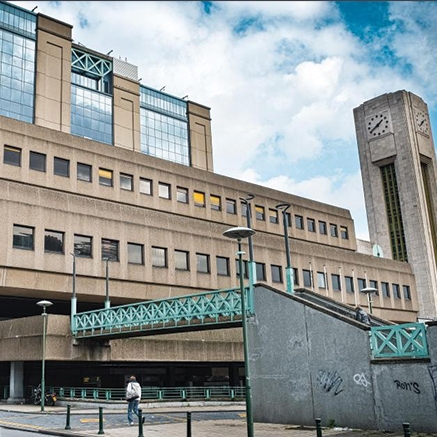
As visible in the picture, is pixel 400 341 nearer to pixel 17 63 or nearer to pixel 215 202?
pixel 215 202

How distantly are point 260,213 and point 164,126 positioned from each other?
27.5 meters

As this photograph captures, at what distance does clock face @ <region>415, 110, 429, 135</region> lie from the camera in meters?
77.7

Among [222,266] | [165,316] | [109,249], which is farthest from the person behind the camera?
[222,266]

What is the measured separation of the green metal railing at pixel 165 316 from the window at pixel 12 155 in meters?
12.6

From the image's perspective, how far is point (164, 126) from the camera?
7844 centimetres

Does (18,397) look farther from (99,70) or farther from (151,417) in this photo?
(99,70)

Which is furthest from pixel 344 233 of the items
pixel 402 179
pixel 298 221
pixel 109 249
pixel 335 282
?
pixel 109 249

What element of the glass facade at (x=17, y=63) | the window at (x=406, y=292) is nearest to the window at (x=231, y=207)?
the glass facade at (x=17, y=63)

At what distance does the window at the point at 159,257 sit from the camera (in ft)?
143

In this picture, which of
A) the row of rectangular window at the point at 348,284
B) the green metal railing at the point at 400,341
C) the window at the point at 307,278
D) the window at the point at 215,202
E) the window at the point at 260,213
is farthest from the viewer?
the window at the point at 260,213

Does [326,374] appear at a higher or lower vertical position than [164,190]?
lower

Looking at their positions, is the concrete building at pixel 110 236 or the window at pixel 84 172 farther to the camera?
the window at pixel 84 172

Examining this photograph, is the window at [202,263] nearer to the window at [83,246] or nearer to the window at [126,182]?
the window at [126,182]

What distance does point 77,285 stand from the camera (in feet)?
128
